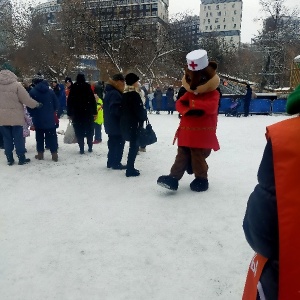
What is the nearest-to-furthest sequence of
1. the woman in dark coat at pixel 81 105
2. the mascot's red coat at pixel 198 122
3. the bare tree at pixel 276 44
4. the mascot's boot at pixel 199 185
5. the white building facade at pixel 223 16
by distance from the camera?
1. the mascot's red coat at pixel 198 122
2. the mascot's boot at pixel 199 185
3. the woman in dark coat at pixel 81 105
4. the bare tree at pixel 276 44
5. the white building facade at pixel 223 16

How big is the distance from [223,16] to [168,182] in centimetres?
10500

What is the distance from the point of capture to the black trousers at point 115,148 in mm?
5637

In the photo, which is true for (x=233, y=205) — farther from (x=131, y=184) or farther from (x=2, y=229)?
(x=2, y=229)

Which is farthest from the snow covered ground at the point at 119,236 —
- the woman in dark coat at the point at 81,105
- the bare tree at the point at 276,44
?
the bare tree at the point at 276,44

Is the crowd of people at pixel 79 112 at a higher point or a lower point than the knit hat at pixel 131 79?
lower

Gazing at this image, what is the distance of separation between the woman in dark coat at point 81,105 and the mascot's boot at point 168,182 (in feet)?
9.32

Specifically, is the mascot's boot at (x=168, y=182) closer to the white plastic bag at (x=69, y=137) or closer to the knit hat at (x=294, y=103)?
the knit hat at (x=294, y=103)

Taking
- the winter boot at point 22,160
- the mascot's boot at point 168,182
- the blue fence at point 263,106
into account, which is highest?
the mascot's boot at point 168,182

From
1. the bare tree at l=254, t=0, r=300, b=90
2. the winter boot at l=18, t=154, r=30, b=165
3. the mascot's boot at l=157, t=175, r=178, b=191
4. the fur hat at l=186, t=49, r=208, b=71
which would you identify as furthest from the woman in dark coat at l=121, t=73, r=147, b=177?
the bare tree at l=254, t=0, r=300, b=90

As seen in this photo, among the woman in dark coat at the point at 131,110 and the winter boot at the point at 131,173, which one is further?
the winter boot at the point at 131,173

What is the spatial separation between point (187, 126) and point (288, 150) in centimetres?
321

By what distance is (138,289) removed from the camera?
2398 mm

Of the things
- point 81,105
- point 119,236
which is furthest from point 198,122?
point 81,105

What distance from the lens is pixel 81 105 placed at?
6.45 m
